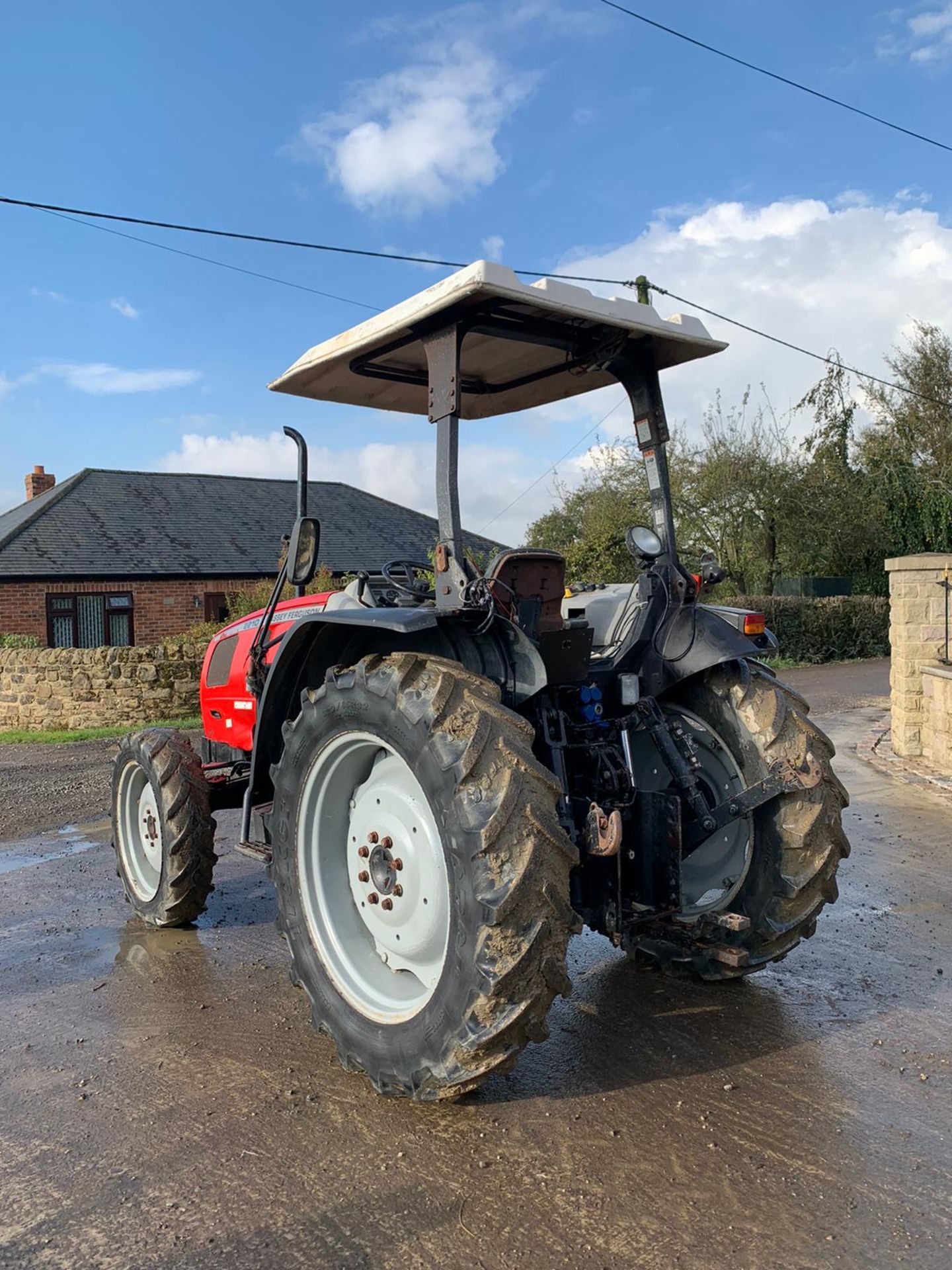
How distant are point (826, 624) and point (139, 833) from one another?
68.5 ft

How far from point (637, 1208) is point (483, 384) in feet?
11.4

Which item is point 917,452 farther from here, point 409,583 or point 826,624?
point 409,583

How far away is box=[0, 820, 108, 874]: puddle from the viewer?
693cm

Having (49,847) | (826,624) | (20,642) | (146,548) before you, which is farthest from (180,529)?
(49,847)

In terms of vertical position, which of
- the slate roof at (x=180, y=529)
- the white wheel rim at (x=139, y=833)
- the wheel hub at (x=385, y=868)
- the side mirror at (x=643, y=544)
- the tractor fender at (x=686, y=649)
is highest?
the slate roof at (x=180, y=529)

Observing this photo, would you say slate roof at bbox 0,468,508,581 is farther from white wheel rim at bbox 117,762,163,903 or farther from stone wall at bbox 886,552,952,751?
white wheel rim at bbox 117,762,163,903

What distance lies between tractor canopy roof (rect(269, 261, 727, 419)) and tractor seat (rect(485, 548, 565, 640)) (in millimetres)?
736

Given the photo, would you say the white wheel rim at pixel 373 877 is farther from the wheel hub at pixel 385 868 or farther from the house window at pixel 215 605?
the house window at pixel 215 605

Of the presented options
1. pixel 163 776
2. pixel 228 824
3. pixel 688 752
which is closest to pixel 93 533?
pixel 228 824

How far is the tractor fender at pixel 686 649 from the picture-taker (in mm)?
3818

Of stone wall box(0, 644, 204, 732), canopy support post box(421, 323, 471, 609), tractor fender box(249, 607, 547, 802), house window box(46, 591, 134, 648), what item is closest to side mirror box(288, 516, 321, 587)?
tractor fender box(249, 607, 547, 802)

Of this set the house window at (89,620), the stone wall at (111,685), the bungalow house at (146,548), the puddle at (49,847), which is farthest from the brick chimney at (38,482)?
the puddle at (49,847)

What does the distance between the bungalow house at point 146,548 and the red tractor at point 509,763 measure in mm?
20435

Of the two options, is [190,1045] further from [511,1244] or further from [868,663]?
[868,663]
